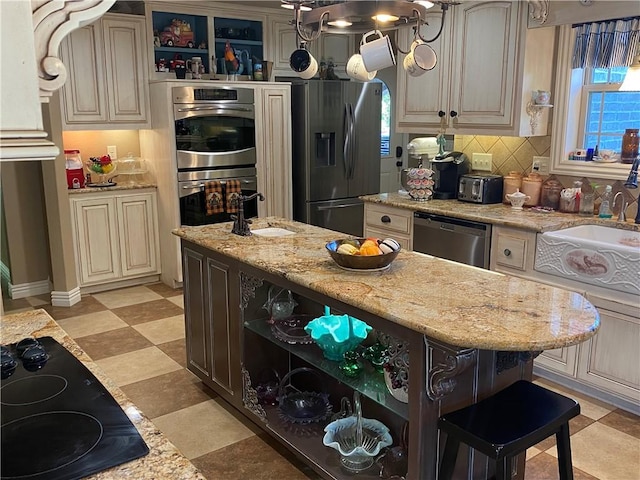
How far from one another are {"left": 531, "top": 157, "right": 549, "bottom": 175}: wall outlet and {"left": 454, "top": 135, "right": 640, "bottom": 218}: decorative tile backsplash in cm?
3

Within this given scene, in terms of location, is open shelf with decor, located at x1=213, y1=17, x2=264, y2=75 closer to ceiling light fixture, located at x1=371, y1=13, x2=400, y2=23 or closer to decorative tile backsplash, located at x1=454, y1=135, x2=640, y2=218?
decorative tile backsplash, located at x1=454, y1=135, x2=640, y2=218

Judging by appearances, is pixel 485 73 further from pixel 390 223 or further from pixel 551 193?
pixel 390 223

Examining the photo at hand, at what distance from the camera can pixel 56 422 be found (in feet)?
4.07

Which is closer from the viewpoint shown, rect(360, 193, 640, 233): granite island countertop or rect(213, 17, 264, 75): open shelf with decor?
rect(360, 193, 640, 233): granite island countertop

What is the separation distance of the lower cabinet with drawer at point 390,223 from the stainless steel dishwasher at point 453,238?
0.23ft

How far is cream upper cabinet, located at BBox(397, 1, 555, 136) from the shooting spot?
3.77 metres

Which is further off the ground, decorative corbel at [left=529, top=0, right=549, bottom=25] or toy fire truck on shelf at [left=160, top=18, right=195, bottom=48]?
toy fire truck on shelf at [left=160, top=18, right=195, bottom=48]

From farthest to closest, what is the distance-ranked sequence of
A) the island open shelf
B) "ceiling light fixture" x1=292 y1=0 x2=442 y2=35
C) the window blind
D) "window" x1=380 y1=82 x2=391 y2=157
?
1. "window" x1=380 y1=82 x2=391 y2=157
2. the window blind
3. the island open shelf
4. "ceiling light fixture" x1=292 y1=0 x2=442 y2=35

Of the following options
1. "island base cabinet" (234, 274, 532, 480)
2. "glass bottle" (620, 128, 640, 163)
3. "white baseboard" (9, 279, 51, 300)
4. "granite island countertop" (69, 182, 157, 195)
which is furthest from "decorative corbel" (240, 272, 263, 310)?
"white baseboard" (9, 279, 51, 300)

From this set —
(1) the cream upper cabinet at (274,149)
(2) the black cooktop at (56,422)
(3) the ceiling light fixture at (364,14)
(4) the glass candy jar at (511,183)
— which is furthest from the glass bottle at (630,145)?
(2) the black cooktop at (56,422)

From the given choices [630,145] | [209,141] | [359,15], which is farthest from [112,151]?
[630,145]

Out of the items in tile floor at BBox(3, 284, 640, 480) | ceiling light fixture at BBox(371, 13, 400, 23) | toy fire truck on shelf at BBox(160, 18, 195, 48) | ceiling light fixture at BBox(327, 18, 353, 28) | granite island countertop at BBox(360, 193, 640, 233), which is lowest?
tile floor at BBox(3, 284, 640, 480)

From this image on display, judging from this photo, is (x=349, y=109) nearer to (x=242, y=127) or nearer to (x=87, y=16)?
(x=242, y=127)

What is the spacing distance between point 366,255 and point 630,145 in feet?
7.37
